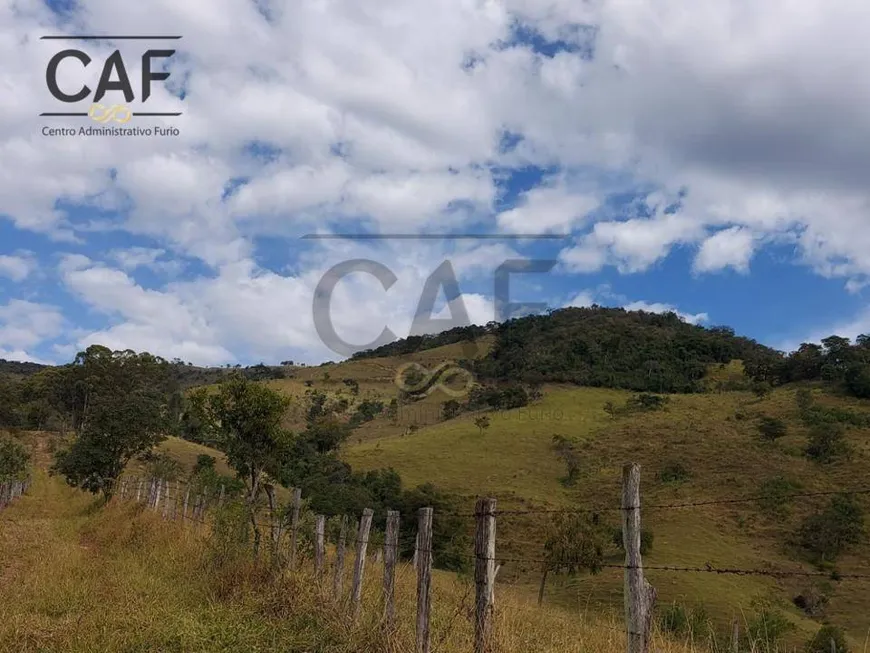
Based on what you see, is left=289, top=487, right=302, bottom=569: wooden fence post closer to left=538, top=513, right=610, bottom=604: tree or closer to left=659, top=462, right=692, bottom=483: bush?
left=538, top=513, right=610, bottom=604: tree

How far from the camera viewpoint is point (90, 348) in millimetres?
52031

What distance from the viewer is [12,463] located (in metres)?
33.6

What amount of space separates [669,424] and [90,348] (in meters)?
55.7

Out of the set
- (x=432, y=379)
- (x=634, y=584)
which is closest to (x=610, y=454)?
(x=432, y=379)

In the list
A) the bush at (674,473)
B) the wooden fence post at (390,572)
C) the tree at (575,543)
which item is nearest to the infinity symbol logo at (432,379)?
the bush at (674,473)

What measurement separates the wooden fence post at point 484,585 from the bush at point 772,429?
6669 cm

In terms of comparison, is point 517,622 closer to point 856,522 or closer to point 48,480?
point 48,480

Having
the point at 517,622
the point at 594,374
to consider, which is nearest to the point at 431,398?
the point at 594,374

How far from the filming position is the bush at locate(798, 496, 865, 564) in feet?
140

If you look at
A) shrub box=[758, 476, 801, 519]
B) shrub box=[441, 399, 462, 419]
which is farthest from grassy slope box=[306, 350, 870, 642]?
shrub box=[441, 399, 462, 419]

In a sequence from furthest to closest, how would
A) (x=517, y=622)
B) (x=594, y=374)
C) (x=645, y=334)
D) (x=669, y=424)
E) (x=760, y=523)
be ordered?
1. (x=645, y=334)
2. (x=594, y=374)
3. (x=669, y=424)
4. (x=760, y=523)
5. (x=517, y=622)

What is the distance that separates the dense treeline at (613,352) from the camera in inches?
3920

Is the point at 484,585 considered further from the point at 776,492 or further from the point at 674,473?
the point at 674,473

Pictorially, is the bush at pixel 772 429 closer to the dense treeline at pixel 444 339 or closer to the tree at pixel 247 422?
the tree at pixel 247 422
